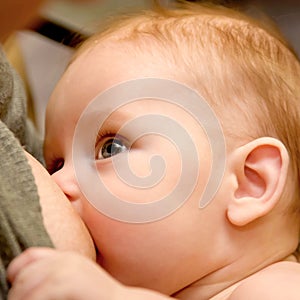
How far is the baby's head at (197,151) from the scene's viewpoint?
0.85m

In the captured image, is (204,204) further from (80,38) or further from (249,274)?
(80,38)

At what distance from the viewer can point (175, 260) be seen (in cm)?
85

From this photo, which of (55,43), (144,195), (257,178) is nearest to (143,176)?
(144,195)

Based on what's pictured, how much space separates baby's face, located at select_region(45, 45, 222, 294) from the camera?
2.76ft

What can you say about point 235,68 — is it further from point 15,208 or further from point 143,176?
point 15,208

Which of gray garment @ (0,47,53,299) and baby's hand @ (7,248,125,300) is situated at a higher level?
gray garment @ (0,47,53,299)

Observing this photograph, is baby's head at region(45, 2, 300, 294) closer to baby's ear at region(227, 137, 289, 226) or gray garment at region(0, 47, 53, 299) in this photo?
baby's ear at region(227, 137, 289, 226)

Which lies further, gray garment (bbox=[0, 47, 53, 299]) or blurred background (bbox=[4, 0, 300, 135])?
blurred background (bbox=[4, 0, 300, 135])

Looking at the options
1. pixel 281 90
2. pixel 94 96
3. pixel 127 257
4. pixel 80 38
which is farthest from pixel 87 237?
pixel 80 38

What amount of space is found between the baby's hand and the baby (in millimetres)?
178

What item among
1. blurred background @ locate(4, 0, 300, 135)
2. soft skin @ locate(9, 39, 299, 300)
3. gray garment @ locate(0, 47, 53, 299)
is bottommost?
blurred background @ locate(4, 0, 300, 135)

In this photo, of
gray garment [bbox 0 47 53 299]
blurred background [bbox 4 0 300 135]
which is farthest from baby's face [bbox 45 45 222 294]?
blurred background [bbox 4 0 300 135]

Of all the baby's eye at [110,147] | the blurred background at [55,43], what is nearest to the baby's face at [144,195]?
the baby's eye at [110,147]

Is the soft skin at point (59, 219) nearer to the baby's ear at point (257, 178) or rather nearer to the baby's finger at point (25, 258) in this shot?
the baby's finger at point (25, 258)
